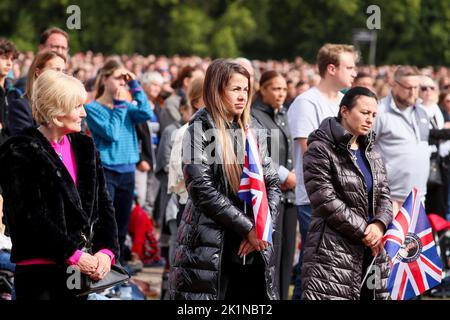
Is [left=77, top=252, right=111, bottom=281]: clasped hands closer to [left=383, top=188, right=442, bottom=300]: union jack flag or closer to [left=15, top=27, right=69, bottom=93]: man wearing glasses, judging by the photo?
[left=383, top=188, right=442, bottom=300]: union jack flag

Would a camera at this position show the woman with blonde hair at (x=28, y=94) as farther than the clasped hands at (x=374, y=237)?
Yes

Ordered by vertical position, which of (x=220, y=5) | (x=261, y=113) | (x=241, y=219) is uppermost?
(x=220, y=5)

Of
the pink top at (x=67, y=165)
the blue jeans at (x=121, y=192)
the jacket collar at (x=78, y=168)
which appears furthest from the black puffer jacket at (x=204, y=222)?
the blue jeans at (x=121, y=192)

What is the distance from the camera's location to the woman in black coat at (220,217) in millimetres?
5727

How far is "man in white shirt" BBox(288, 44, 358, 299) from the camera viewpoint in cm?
784

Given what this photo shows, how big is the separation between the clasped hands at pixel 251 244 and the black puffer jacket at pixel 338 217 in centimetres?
87

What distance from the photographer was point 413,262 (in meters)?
6.97

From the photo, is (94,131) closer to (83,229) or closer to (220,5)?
(83,229)

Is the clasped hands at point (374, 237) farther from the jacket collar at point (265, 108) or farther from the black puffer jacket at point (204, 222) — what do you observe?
the jacket collar at point (265, 108)

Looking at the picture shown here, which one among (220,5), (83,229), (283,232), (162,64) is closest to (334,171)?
(283,232)

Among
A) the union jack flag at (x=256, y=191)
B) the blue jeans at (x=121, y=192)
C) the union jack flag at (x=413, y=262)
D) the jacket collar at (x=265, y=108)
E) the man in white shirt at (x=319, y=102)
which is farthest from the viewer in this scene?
the blue jeans at (x=121, y=192)

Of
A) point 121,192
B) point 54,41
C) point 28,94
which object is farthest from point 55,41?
point 28,94

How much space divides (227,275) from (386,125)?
293 centimetres
